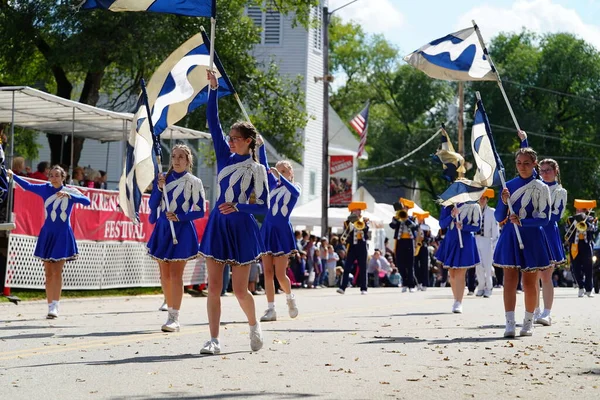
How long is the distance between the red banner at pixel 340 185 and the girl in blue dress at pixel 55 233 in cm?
2446

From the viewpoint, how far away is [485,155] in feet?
45.9

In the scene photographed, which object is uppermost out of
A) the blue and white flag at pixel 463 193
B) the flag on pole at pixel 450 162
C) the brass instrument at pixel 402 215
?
the flag on pole at pixel 450 162

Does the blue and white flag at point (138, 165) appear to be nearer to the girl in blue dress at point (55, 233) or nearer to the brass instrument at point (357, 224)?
the girl in blue dress at point (55, 233)

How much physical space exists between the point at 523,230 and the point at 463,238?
6388mm

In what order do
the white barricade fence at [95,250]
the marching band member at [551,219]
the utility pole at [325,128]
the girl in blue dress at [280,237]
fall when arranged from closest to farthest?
the marching band member at [551,219] → the girl in blue dress at [280,237] → the white barricade fence at [95,250] → the utility pole at [325,128]

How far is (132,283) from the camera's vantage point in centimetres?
2222

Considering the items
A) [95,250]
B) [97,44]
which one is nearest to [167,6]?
[95,250]

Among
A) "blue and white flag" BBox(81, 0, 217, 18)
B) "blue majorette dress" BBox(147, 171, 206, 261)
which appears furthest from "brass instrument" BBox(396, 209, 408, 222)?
"blue and white flag" BBox(81, 0, 217, 18)

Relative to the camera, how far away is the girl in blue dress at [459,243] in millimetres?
18078

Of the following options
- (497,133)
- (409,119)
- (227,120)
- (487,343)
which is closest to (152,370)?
(487,343)

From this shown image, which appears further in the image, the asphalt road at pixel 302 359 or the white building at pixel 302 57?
the white building at pixel 302 57

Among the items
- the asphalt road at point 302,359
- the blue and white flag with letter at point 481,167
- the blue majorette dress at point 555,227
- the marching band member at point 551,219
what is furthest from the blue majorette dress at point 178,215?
the marching band member at point 551,219

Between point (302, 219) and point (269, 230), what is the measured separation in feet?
85.2

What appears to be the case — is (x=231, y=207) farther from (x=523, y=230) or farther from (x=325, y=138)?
(x=325, y=138)
